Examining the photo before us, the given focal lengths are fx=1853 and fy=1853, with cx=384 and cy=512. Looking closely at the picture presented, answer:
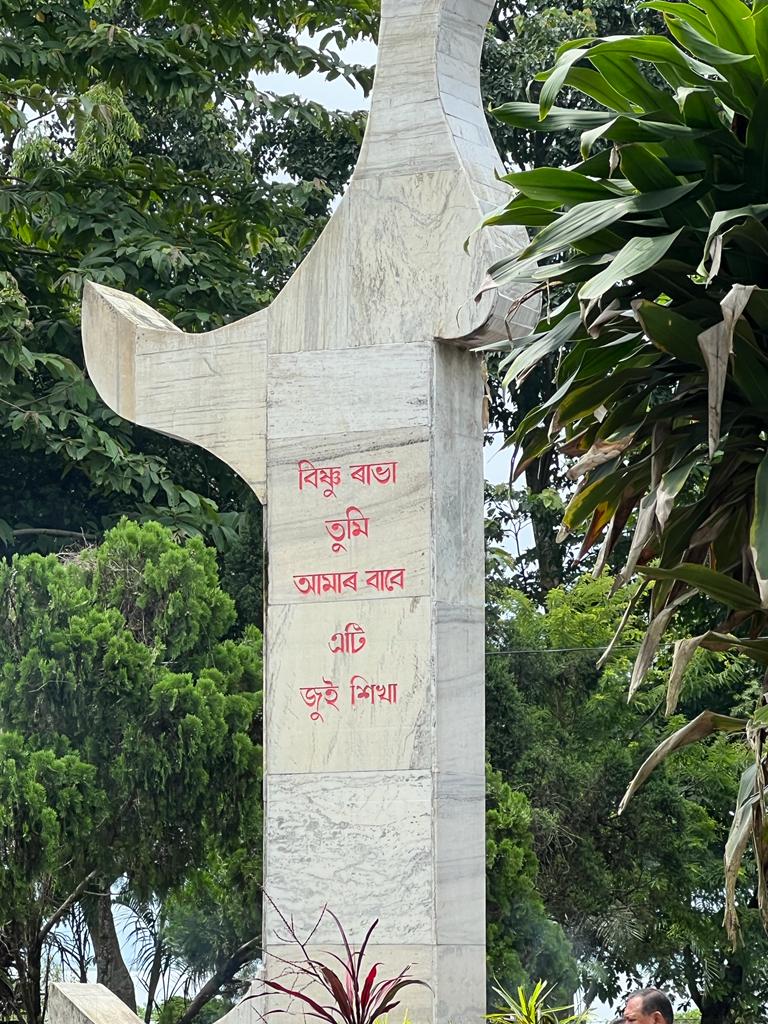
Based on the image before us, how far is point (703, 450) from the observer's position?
18.9 ft

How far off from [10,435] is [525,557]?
7.02m

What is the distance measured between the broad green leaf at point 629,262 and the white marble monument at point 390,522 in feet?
4.05

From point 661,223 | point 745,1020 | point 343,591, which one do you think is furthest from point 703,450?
point 745,1020

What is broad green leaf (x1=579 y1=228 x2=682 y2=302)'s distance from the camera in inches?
209

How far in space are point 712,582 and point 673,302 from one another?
38.6 inches

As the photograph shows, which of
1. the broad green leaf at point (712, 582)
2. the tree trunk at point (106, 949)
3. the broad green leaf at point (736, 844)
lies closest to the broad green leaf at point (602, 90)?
the broad green leaf at point (712, 582)

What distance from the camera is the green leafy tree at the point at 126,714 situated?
1196 centimetres

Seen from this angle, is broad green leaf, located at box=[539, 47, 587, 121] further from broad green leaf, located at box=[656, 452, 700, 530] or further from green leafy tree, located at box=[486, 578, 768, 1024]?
green leafy tree, located at box=[486, 578, 768, 1024]

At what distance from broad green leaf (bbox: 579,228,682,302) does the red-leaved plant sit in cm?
202

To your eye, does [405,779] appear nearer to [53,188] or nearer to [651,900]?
[53,188]

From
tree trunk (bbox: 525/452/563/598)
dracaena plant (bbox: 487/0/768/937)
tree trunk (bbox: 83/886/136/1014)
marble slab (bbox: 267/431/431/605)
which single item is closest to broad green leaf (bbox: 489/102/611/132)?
dracaena plant (bbox: 487/0/768/937)

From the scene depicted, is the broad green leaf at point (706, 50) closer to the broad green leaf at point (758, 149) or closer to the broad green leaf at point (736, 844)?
the broad green leaf at point (758, 149)

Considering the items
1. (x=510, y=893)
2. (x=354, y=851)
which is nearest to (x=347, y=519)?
(x=354, y=851)

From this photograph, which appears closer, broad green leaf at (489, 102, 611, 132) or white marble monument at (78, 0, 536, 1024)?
broad green leaf at (489, 102, 611, 132)
